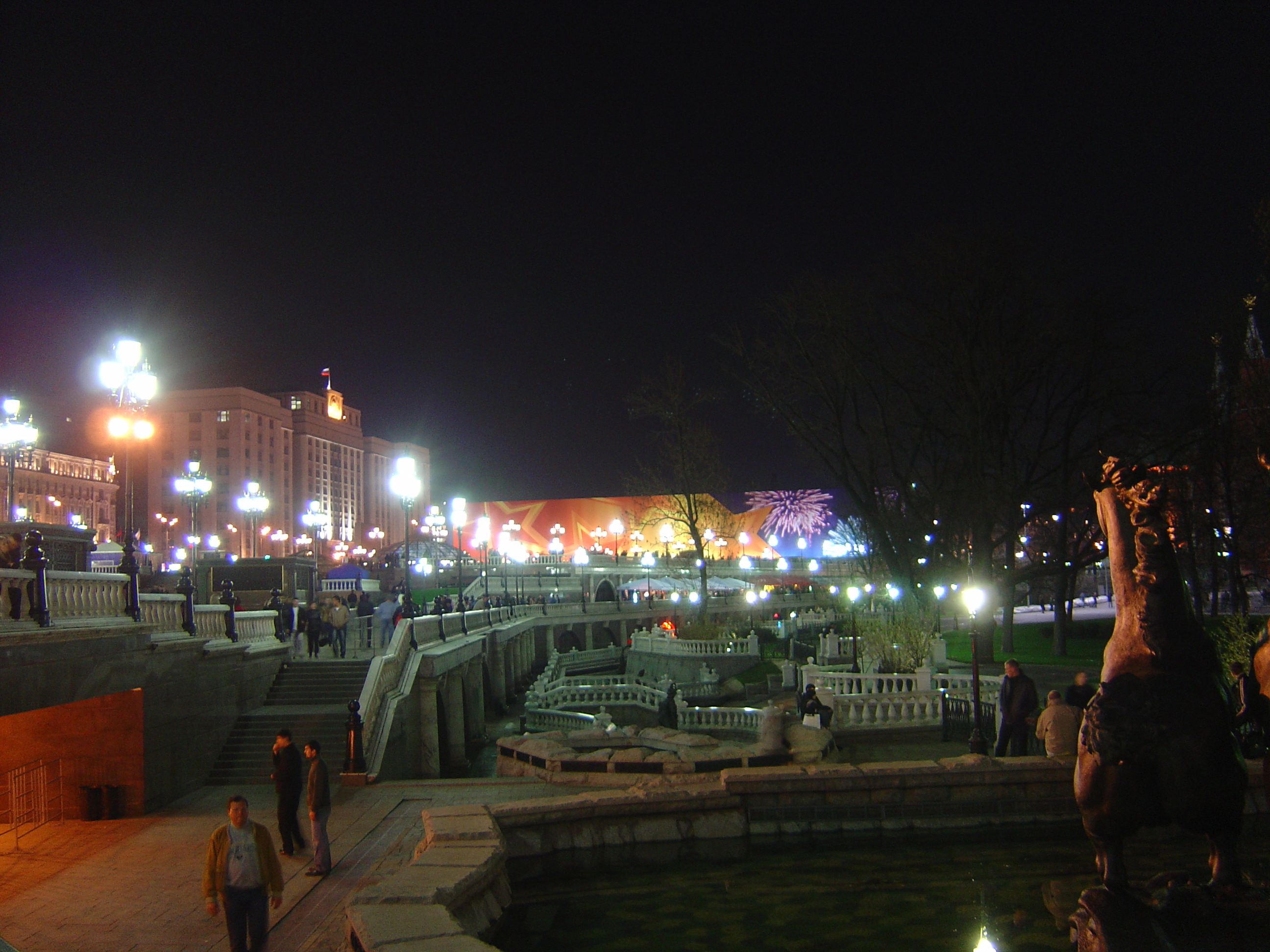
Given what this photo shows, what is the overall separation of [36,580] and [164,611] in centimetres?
439

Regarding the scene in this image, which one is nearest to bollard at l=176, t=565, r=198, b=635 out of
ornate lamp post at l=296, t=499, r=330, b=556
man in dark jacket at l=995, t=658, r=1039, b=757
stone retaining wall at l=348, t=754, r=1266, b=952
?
stone retaining wall at l=348, t=754, r=1266, b=952

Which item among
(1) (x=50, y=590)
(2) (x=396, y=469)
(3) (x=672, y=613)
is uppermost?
(2) (x=396, y=469)

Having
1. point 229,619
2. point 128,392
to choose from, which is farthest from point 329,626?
point 128,392

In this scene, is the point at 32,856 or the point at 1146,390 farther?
the point at 1146,390

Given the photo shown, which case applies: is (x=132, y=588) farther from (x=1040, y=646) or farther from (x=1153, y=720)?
(x=1040, y=646)

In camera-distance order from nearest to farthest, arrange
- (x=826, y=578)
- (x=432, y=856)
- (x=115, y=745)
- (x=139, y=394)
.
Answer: (x=432, y=856), (x=115, y=745), (x=139, y=394), (x=826, y=578)

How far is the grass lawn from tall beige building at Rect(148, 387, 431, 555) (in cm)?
7878

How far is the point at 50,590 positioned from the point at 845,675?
14.2 m

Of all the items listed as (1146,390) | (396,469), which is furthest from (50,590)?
(1146,390)

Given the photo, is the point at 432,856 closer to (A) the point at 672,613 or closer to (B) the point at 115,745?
(B) the point at 115,745

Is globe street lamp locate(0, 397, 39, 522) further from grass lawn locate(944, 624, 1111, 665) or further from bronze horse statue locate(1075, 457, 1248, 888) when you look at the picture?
grass lawn locate(944, 624, 1111, 665)

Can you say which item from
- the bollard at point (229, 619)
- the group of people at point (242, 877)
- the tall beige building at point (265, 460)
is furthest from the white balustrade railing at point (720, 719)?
the tall beige building at point (265, 460)

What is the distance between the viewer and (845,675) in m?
19.2

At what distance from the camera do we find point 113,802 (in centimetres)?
1222
